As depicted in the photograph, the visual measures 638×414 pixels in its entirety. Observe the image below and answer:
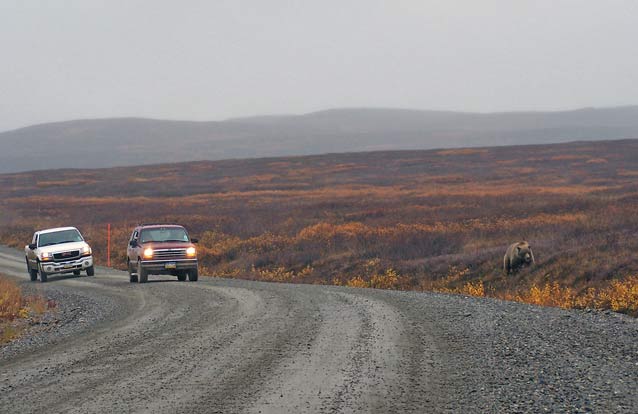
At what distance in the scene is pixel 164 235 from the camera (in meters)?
27.7

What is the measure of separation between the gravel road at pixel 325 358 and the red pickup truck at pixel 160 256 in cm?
668

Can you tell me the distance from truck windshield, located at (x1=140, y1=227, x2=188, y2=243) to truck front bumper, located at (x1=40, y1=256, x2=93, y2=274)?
165 inches

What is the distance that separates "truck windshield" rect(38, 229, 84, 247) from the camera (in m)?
30.8

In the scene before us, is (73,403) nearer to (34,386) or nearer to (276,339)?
(34,386)

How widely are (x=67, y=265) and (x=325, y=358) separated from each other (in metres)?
Result: 20.2

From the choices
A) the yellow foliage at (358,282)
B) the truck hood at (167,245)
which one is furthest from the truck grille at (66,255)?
the yellow foliage at (358,282)

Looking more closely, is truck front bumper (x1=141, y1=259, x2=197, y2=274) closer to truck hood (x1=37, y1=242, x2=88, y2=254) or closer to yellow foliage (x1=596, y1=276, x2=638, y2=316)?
truck hood (x1=37, y1=242, x2=88, y2=254)

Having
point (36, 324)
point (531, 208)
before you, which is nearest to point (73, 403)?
point (36, 324)

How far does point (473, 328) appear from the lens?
1474 cm

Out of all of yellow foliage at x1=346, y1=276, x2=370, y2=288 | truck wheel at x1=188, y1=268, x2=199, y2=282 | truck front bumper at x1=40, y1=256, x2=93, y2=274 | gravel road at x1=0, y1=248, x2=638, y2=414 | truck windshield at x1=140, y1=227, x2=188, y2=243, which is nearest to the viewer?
gravel road at x1=0, y1=248, x2=638, y2=414

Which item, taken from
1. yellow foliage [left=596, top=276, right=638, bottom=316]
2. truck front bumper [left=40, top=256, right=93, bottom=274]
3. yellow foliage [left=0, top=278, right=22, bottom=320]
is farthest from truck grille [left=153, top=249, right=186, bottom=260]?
yellow foliage [left=596, top=276, right=638, bottom=316]

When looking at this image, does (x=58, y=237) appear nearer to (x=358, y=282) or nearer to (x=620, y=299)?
(x=358, y=282)

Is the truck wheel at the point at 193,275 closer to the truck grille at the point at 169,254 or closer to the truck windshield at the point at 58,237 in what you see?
the truck grille at the point at 169,254

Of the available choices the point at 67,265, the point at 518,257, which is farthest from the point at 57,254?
the point at 518,257
